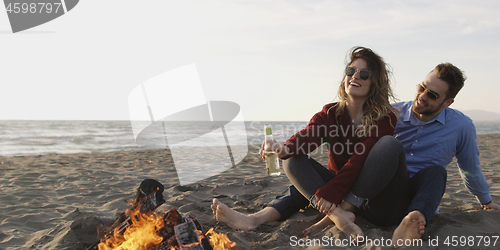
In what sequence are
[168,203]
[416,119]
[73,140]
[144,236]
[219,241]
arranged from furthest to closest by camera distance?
[73,140], [168,203], [416,119], [219,241], [144,236]

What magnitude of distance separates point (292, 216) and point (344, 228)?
77cm

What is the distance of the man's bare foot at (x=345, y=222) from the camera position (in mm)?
2307

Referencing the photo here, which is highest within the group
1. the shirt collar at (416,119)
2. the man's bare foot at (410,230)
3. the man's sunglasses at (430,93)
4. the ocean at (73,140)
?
the man's sunglasses at (430,93)

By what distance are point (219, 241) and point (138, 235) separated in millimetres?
557

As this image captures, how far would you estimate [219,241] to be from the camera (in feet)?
7.09

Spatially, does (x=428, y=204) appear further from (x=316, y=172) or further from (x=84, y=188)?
(x=84, y=188)

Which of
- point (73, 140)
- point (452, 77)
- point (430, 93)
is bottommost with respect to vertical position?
point (73, 140)

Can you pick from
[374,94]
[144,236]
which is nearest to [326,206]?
[374,94]

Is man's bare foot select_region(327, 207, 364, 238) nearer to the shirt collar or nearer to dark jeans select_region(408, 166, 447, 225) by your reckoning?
dark jeans select_region(408, 166, 447, 225)

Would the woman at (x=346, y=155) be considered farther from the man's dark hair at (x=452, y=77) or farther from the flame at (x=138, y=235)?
the flame at (x=138, y=235)

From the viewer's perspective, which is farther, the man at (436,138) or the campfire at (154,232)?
the man at (436,138)

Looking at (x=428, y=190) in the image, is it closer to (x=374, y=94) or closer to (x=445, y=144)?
(x=445, y=144)

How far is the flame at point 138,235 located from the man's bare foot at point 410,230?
1676 mm

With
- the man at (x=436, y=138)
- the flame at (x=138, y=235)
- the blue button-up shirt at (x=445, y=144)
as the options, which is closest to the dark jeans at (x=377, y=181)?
the man at (x=436, y=138)
